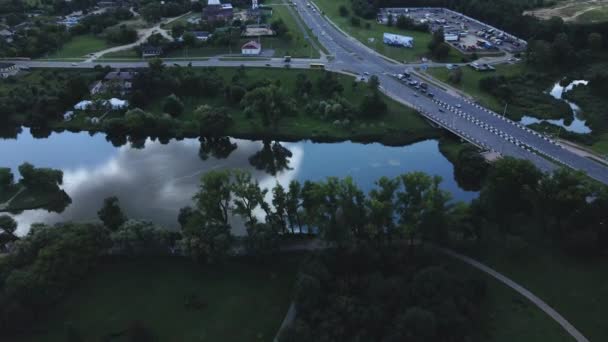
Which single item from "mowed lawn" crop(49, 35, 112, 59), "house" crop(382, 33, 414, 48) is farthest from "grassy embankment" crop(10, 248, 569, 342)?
"mowed lawn" crop(49, 35, 112, 59)

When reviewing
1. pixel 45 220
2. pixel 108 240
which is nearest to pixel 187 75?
pixel 45 220

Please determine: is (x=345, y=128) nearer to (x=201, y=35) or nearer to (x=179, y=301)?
(x=179, y=301)

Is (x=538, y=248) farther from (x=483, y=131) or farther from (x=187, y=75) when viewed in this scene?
(x=187, y=75)

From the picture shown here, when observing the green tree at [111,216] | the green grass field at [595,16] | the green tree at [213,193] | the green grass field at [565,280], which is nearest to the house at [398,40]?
the green grass field at [595,16]

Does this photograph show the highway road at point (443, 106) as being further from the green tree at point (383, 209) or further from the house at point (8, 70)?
the green tree at point (383, 209)

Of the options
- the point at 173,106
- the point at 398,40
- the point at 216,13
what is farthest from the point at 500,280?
the point at 216,13

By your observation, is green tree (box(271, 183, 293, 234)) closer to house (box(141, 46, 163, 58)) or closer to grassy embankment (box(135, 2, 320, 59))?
grassy embankment (box(135, 2, 320, 59))
